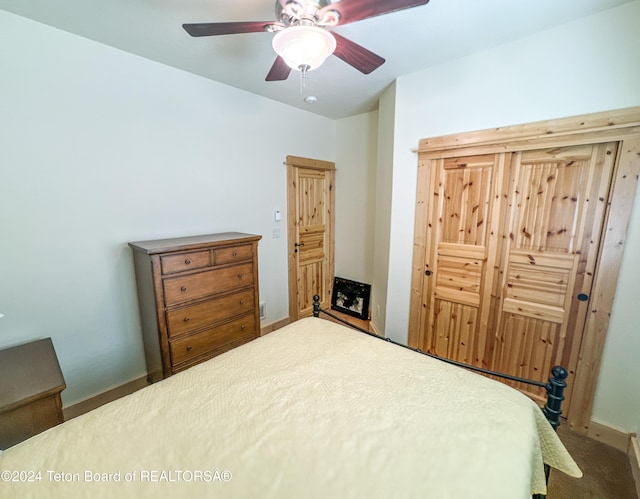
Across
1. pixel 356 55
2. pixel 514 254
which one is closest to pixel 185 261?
pixel 356 55

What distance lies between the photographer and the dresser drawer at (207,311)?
2.04 metres

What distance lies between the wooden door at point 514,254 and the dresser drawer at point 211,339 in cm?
171

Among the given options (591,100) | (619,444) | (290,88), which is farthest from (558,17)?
(619,444)

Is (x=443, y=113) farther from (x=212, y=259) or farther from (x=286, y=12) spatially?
(x=212, y=259)

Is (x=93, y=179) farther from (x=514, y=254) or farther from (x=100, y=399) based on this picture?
(x=514, y=254)

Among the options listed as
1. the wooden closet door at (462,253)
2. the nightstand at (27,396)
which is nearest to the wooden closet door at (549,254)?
the wooden closet door at (462,253)

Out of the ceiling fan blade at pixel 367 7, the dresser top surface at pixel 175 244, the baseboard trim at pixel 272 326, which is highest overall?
the ceiling fan blade at pixel 367 7

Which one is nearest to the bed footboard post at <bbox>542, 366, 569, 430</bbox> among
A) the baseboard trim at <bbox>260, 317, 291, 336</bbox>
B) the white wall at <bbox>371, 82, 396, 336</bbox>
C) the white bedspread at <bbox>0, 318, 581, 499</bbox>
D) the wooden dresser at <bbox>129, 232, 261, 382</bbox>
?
the white bedspread at <bbox>0, 318, 581, 499</bbox>

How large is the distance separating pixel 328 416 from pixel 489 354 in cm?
190

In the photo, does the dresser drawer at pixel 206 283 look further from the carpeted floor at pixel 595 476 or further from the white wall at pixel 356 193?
the carpeted floor at pixel 595 476

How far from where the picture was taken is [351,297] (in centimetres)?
382

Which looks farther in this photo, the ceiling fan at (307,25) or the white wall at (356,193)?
the white wall at (356,193)

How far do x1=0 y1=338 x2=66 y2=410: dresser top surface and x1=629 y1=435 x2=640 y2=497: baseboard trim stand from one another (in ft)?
10.9

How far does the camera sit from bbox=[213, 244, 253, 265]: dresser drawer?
7.31 ft
